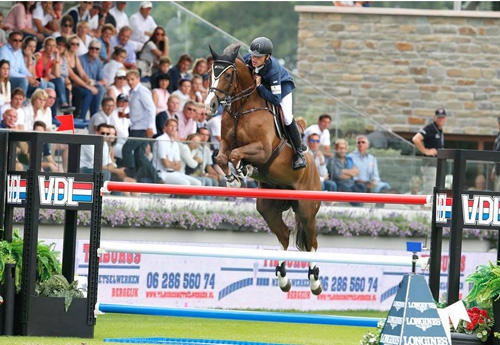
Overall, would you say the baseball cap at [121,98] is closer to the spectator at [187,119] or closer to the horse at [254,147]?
the spectator at [187,119]

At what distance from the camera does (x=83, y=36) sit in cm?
1680

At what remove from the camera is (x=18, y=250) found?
1029cm

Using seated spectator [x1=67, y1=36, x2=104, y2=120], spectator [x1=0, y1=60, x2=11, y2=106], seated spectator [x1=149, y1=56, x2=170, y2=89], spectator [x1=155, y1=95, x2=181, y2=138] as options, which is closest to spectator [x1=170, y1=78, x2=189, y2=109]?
spectator [x1=155, y1=95, x2=181, y2=138]

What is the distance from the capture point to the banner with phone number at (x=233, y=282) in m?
14.8

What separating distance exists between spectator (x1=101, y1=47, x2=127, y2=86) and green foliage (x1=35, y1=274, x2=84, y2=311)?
6983mm

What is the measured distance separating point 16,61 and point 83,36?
4.95ft

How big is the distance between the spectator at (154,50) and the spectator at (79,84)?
1.59 metres

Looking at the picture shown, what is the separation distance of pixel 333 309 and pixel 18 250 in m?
6.96

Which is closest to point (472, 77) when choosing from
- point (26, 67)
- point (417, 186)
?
point (417, 186)

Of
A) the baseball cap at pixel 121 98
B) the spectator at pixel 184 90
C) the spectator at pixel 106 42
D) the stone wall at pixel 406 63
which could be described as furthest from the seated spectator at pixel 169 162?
the stone wall at pixel 406 63

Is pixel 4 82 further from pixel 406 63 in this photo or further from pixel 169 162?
pixel 406 63

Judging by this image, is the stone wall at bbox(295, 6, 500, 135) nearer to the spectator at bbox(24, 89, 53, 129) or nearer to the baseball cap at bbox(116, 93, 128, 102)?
the baseball cap at bbox(116, 93, 128, 102)

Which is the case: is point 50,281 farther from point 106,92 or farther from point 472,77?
point 472,77

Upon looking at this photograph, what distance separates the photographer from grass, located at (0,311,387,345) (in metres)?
11.7
